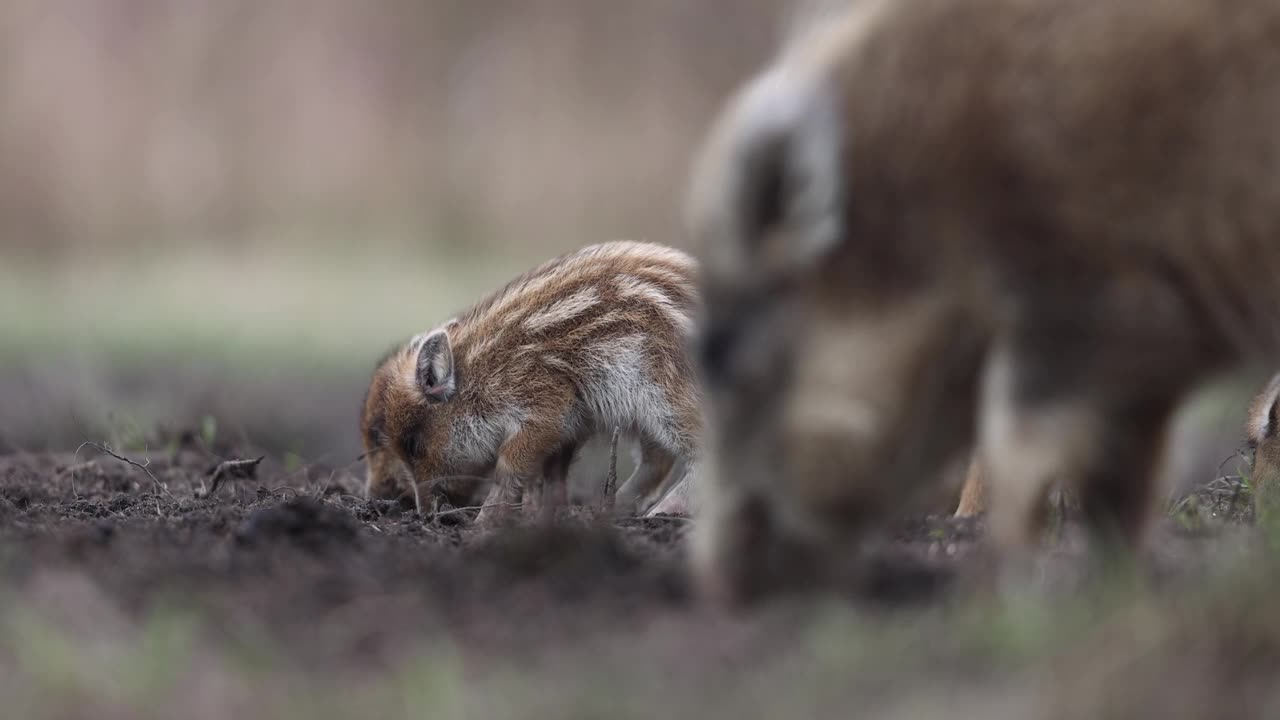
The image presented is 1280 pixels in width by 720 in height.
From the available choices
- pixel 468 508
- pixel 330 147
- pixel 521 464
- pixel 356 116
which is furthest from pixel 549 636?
pixel 356 116

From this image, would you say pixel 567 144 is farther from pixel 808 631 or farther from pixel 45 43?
pixel 808 631

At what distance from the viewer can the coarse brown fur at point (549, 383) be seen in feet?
19.6

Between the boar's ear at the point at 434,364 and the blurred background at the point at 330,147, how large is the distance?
27.6 ft

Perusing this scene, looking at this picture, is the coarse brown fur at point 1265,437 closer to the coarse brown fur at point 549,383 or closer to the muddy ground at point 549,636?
the muddy ground at point 549,636

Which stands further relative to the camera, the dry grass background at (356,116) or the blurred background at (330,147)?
the dry grass background at (356,116)

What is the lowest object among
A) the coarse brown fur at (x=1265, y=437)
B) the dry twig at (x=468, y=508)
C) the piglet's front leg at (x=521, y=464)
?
the dry twig at (x=468, y=508)

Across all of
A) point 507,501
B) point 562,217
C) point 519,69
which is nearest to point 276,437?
point 507,501

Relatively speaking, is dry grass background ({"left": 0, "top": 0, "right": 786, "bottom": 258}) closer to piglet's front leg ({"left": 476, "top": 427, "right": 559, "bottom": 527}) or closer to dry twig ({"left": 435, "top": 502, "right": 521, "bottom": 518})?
piglet's front leg ({"left": 476, "top": 427, "right": 559, "bottom": 527})

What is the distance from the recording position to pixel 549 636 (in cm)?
297

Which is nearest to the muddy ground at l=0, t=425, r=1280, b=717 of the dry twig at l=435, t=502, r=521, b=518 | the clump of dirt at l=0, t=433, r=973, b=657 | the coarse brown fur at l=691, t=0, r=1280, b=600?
the clump of dirt at l=0, t=433, r=973, b=657

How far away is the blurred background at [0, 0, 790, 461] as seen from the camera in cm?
1772

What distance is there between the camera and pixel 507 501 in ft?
19.9

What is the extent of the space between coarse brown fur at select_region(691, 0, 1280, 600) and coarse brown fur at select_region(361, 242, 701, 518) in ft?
8.33

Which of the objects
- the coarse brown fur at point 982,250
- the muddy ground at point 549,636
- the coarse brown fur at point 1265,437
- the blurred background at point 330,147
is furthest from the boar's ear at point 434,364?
the blurred background at point 330,147
